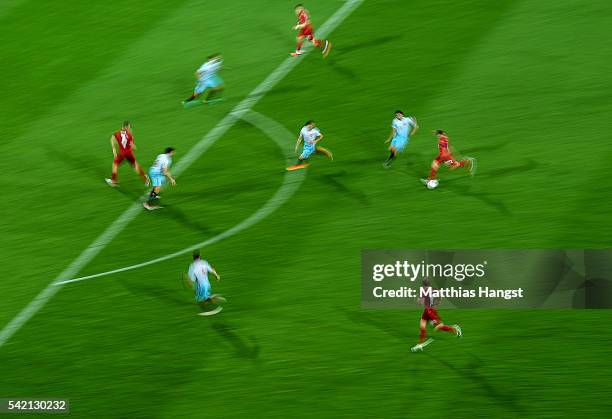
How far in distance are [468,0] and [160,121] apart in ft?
39.6

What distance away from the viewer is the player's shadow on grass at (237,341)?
81.6 feet

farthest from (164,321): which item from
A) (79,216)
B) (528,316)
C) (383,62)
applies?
(383,62)

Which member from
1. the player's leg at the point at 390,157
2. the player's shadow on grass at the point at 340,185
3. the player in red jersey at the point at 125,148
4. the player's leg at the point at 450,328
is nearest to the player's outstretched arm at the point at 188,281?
the player in red jersey at the point at 125,148

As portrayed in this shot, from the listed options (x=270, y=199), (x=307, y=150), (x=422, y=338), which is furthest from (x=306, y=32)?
(x=422, y=338)

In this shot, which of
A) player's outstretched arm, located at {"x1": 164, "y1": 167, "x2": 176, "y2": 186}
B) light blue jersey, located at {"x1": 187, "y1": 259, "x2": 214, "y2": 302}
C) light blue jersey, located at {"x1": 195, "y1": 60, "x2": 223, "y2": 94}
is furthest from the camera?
light blue jersey, located at {"x1": 195, "y1": 60, "x2": 223, "y2": 94}

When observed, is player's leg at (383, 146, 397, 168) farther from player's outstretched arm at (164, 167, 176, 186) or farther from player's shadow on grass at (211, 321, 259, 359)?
player's shadow on grass at (211, 321, 259, 359)

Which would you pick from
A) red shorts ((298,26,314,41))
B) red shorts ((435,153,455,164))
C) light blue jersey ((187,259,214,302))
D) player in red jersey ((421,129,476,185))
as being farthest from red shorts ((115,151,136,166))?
red shorts ((435,153,455,164))

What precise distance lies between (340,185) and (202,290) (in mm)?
6400

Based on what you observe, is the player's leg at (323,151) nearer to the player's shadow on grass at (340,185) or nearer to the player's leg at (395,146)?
the player's shadow on grass at (340,185)

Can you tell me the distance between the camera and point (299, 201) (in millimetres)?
30047

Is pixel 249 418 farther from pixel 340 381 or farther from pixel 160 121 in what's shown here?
pixel 160 121

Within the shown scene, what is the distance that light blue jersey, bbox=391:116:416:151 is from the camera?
101 feet

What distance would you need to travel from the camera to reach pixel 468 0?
128 feet

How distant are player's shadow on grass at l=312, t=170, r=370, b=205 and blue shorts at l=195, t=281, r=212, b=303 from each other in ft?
19.0
